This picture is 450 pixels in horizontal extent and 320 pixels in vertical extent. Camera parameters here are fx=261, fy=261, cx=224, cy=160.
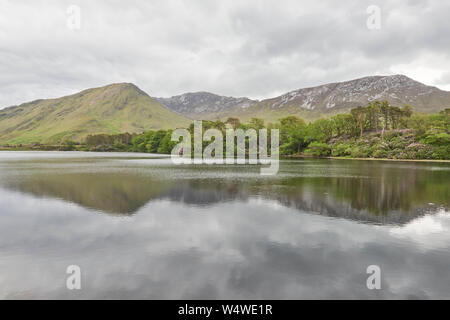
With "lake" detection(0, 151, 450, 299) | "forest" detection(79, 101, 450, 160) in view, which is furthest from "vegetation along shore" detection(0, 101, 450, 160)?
"lake" detection(0, 151, 450, 299)

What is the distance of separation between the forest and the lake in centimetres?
5171

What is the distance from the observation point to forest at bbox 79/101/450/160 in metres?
59.7

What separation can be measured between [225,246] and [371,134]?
3193 inches

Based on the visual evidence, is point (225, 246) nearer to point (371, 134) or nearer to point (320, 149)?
point (320, 149)

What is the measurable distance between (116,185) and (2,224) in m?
10.6

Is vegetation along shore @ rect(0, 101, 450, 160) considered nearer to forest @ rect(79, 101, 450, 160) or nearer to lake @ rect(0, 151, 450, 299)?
forest @ rect(79, 101, 450, 160)

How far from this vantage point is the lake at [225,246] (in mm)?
6820

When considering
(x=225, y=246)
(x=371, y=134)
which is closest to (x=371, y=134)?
(x=371, y=134)

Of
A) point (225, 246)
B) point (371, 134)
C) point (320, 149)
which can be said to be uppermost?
point (371, 134)

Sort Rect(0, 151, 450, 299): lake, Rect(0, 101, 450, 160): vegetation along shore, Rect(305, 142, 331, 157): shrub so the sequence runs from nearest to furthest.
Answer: Rect(0, 151, 450, 299): lake
Rect(0, 101, 450, 160): vegetation along shore
Rect(305, 142, 331, 157): shrub

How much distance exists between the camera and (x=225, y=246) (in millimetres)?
9578

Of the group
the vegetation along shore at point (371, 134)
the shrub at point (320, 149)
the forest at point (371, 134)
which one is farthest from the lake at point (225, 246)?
the shrub at point (320, 149)

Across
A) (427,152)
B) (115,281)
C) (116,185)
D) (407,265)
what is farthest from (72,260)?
(427,152)

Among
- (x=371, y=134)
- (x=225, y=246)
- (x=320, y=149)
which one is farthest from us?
(x=320, y=149)
